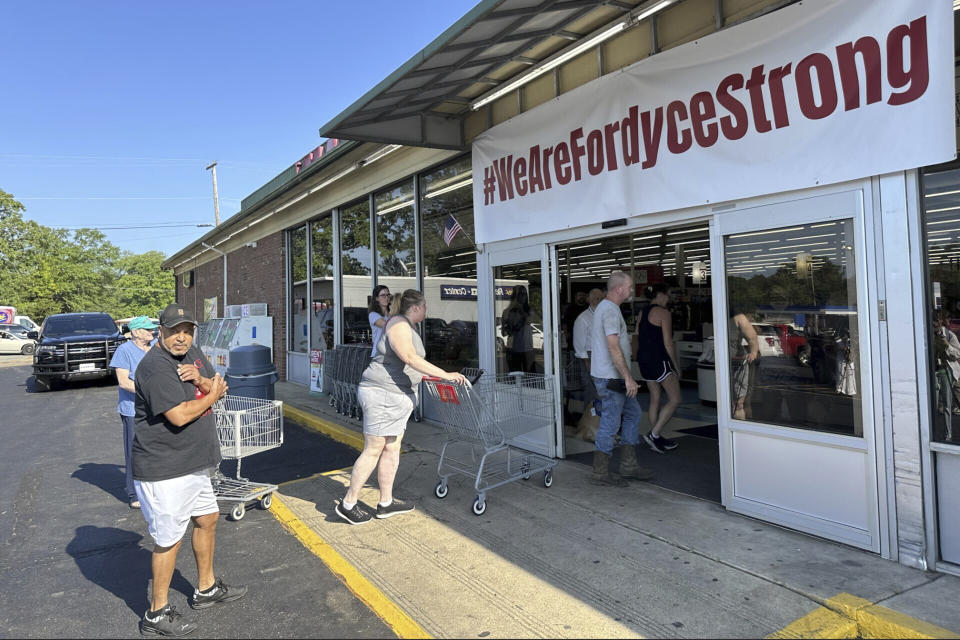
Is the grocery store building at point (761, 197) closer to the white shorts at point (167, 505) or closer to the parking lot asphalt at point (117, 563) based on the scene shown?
the parking lot asphalt at point (117, 563)

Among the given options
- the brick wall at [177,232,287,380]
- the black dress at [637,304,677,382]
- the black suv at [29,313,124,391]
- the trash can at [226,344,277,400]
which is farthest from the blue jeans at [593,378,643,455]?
the black suv at [29,313,124,391]

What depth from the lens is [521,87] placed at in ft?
22.9

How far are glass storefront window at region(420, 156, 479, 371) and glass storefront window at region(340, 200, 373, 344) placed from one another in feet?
6.89

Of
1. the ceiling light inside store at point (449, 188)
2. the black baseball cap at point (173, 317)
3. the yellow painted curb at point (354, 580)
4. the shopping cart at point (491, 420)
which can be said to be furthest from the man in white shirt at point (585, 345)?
the black baseball cap at point (173, 317)

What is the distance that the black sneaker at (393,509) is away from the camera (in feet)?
16.2

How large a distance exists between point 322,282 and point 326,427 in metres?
5.11

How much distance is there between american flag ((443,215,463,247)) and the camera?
27.7ft

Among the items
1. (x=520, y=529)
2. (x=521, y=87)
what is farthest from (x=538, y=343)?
(x=521, y=87)

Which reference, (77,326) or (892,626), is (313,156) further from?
(892,626)

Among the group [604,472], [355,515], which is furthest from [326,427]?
[604,472]

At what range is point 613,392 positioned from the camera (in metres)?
5.54

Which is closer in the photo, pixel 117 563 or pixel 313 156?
pixel 117 563

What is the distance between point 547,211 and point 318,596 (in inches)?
173

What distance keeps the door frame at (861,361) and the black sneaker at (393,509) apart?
2653 mm
